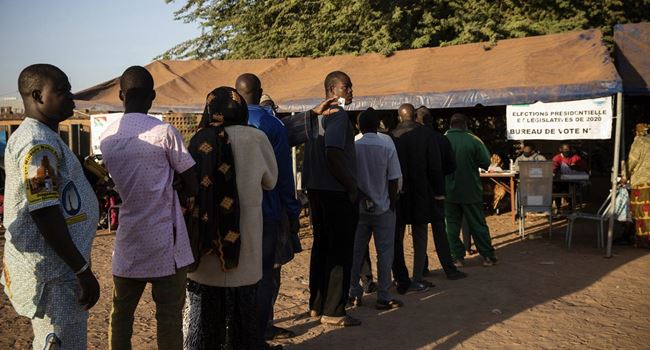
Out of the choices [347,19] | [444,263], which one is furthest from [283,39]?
[444,263]

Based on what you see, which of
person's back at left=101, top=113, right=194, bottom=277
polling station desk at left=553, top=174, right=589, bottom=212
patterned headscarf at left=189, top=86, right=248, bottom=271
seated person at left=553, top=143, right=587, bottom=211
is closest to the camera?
person's back at left=101, top=113, right=194, bottom=277

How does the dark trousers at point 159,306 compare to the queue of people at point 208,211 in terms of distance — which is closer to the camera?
the queue of people at point 208,211

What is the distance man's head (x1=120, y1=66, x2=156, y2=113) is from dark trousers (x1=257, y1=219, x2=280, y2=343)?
4.01ft

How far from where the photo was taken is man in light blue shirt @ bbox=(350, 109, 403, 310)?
5418 millimetres

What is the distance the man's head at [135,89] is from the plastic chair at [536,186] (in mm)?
6900

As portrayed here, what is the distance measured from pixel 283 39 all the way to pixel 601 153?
874 cm

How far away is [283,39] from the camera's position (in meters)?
16.5

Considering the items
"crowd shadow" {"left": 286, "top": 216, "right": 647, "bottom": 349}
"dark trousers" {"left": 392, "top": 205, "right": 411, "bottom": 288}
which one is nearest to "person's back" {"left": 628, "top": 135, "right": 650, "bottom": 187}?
"crowd shadow" {"left": 286, "top": 216, "right": 647, "bottom": 349}

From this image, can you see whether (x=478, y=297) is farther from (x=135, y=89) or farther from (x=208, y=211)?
(x=135, y=89)

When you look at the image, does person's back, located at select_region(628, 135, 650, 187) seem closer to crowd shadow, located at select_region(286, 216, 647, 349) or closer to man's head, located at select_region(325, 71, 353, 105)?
crowd shadow, located at select_region(286, 216, 647, 349)

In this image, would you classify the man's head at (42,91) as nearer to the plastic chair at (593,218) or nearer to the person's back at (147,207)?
the person's back at (147,207)

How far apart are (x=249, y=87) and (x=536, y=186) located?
5.96m

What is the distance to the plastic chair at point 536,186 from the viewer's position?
29.6ft

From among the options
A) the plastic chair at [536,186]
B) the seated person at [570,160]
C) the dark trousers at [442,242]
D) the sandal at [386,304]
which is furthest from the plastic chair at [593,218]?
the sandal at [386,304]
